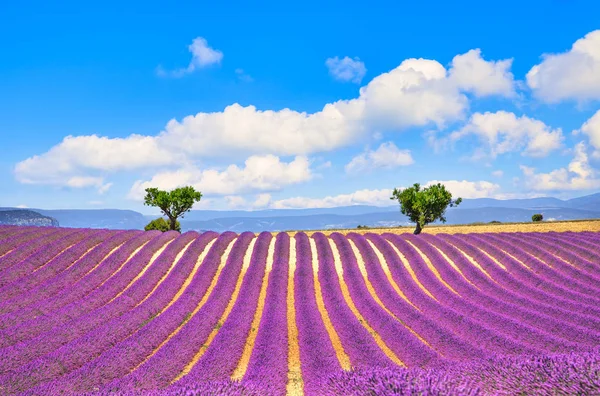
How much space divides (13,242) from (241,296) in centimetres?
1522

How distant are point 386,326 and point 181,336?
6.99 meters

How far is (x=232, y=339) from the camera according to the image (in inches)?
472

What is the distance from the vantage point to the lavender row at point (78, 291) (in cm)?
1345

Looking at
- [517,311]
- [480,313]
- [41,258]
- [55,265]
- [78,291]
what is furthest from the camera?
[41,258]

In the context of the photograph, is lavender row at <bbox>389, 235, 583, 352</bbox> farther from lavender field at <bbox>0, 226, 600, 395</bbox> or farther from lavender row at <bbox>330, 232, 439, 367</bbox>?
lavender row at <bbox>330, 232, 439, 367</bbox>

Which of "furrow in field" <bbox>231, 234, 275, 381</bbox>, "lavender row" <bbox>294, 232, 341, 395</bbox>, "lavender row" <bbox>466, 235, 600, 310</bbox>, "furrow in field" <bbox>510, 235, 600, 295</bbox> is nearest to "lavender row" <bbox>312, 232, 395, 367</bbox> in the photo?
"lavender row" <bbox>294, 232, 341, 395</bbox>

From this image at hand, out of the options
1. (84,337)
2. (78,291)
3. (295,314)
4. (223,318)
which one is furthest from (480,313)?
(78,291)

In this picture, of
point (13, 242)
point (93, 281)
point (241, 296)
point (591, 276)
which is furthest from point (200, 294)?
point (591, 276)

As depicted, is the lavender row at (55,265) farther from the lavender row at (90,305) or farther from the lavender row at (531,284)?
the lavender row at (531,284)

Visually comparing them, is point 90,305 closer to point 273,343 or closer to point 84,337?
point 84,337

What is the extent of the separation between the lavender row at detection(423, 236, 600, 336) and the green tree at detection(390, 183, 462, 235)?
1636cm

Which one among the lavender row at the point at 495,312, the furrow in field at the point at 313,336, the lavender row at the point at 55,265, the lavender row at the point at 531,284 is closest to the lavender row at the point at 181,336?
the furrow in field at the point at 313,336

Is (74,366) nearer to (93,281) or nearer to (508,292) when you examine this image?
(93,281)

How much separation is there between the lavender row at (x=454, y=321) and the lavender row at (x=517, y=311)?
55.8 inches
